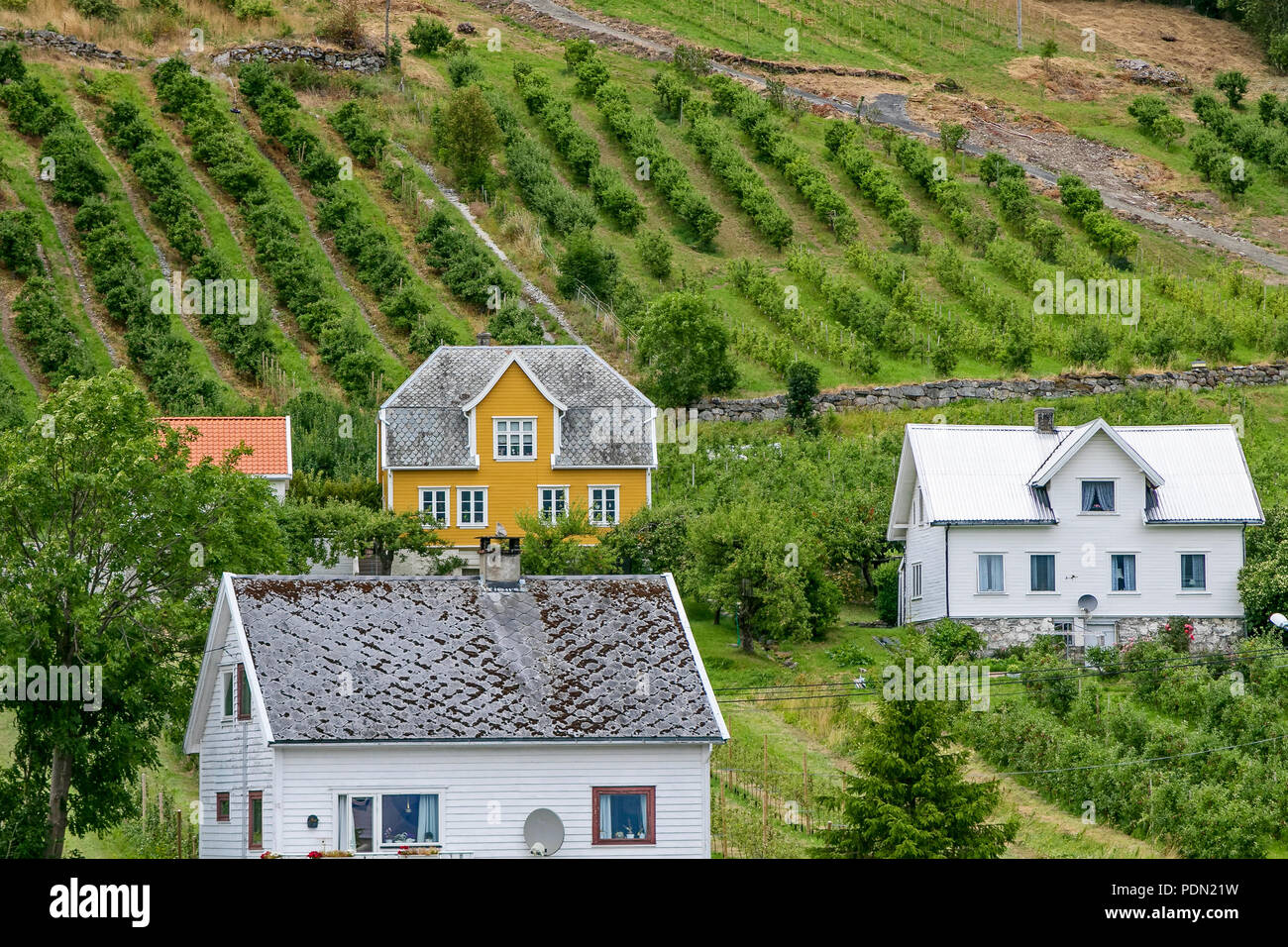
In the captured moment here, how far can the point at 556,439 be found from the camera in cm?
5559

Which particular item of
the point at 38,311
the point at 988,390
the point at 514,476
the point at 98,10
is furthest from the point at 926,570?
the point at 98,10

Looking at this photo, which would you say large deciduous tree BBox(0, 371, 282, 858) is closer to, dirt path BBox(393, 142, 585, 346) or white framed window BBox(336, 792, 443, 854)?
white framed window BBox(336, 792, 443, 854)

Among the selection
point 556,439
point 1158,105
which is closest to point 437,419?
point 556,439

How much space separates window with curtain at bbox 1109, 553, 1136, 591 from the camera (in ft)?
159

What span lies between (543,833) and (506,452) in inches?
1083

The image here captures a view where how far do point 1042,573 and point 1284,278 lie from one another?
44055 mm

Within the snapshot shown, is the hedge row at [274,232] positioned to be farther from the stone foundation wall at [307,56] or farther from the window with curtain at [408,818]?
the window with curtain at [408,818]

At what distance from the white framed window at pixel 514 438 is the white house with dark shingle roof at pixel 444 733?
23747 mm

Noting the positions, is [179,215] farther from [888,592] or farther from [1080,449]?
[1080,449]

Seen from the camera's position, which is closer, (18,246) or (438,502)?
(438,502)

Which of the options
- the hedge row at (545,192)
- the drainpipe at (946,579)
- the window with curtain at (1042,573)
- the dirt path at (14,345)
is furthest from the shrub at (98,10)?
the window with curtain at (1042,573)

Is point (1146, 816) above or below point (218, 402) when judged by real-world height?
below

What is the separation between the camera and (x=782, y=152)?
9300 centimetres

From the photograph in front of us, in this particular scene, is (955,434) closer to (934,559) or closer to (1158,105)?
(934,559)
